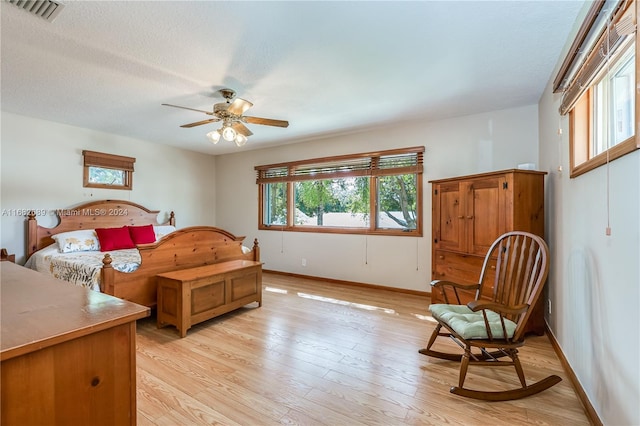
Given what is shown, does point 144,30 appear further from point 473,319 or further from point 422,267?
point 422,267

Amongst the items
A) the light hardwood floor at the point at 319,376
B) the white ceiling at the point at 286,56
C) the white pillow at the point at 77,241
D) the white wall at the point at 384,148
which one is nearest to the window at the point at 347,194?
the white wall at the point at 384,148

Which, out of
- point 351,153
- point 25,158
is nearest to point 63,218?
point 25,158

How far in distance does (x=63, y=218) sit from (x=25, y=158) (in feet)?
2.86

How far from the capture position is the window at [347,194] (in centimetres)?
423

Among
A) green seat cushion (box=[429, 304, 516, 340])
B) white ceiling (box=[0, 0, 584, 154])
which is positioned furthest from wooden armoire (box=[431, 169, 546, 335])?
white ceiling (box=[0, 0, 584, 154])

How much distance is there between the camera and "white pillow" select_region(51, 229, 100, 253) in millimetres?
3672

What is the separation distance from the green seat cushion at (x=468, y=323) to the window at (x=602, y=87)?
1134 mm

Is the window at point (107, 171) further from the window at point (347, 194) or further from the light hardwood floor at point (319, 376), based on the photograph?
the light hardwood floor at point (319, 376)

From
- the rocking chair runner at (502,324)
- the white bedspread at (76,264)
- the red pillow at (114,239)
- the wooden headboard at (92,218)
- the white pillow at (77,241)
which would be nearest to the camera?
the rocking chair runner at (502,324)

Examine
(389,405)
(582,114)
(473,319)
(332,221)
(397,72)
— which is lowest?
(389,405)

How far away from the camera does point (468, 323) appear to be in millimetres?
1992

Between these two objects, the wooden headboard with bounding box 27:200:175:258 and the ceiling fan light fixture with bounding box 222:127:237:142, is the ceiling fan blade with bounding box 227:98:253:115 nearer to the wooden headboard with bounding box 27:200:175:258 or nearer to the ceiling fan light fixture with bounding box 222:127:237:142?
the ceiling fan light fixture with bounding box 222:127:237:142

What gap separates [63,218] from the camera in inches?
161

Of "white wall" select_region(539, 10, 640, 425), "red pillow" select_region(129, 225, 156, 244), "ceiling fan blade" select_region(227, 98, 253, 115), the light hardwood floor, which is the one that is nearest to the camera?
"white wall" select_region(539, 10, 640, 425)
